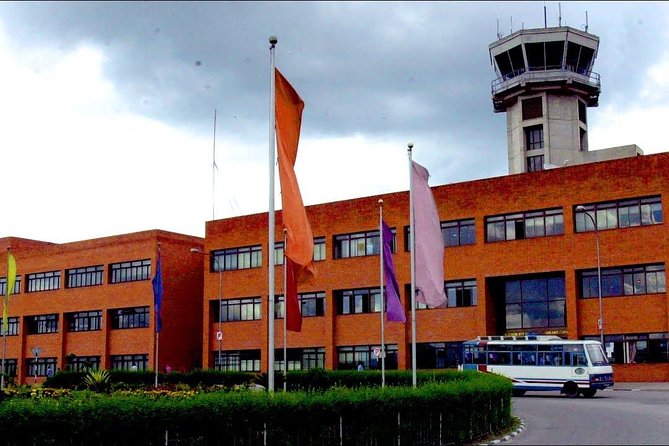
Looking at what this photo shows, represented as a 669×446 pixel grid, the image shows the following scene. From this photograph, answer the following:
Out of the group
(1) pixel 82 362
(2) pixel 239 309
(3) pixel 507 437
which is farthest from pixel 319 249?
(3) pixel 507 437

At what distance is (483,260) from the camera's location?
54781 millimetres

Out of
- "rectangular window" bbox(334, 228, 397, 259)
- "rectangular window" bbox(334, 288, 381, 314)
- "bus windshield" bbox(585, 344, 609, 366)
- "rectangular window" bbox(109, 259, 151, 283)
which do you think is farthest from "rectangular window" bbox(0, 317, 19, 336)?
"bus windshield" bbox(585, 344, 609, 366)

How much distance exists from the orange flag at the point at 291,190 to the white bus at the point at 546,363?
74.7 ft

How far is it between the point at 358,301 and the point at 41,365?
33325 millimetres

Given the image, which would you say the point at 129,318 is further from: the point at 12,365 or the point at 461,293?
the point at 461,293

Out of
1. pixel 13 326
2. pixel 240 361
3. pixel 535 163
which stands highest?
pixel 535 163

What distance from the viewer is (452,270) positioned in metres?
56.1

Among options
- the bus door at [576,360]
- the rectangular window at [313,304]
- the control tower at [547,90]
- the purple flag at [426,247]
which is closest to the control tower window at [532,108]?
the control tower at [547,90]

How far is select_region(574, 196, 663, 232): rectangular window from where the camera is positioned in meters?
48.9

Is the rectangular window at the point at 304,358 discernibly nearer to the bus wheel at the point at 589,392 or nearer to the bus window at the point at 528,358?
the bus window at the point at 528,358

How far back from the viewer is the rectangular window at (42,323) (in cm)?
7731

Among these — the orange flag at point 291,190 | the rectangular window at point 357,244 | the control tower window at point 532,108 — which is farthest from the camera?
the control tower window at point 532,108

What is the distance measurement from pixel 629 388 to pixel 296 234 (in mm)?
31039

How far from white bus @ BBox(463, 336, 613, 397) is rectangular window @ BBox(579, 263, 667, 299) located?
32.9 ft
